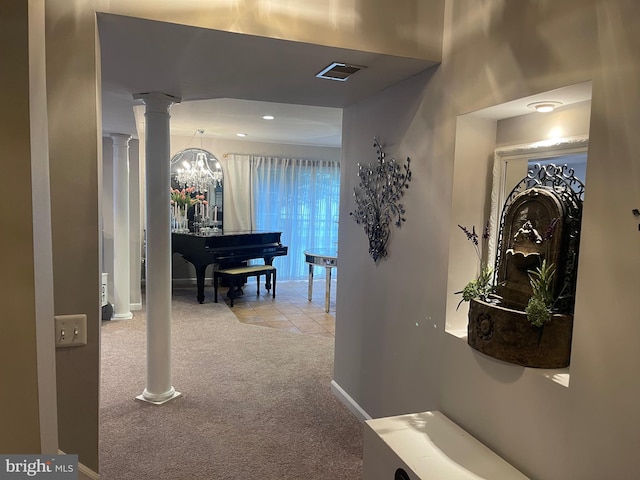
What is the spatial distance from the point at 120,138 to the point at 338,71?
3711 millimetres

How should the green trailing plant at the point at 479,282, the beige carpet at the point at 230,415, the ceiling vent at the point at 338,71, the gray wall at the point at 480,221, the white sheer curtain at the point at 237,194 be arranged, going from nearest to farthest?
the gray wall at the point at 480,221, the green trailing plant at the point at 479,282, the ceiling vent at the point at 338,71, the beige carpet at the point at 230,415, the white sheer curtain at the point at 237,194

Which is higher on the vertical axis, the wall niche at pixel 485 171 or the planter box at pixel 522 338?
the wall niche at pixel 485 171

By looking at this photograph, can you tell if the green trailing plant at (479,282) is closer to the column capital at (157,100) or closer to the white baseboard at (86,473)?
the white baseboard at (86,473)

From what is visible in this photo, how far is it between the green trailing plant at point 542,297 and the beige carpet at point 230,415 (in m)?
1.41

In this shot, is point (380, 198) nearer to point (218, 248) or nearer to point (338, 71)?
point (338, 71)

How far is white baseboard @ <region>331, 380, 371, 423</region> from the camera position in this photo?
3004 mm

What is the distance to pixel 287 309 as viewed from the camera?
19.6ft

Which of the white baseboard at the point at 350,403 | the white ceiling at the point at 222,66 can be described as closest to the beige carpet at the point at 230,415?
the white baseboard at the point at 350,403

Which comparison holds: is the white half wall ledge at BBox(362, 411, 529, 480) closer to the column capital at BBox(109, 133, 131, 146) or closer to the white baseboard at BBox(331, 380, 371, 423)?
the white baseboard at BBox(331, 380, 371, 423)

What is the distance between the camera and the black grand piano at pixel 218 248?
598cm

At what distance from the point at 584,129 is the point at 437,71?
2.54 ft

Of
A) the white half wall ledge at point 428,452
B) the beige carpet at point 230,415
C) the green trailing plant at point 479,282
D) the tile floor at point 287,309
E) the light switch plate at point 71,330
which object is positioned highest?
the green trailing plant at point 479,282

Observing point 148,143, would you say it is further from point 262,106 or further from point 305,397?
point 305,397

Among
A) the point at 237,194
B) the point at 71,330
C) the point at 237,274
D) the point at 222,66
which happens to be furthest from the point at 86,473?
the point at 237,194
